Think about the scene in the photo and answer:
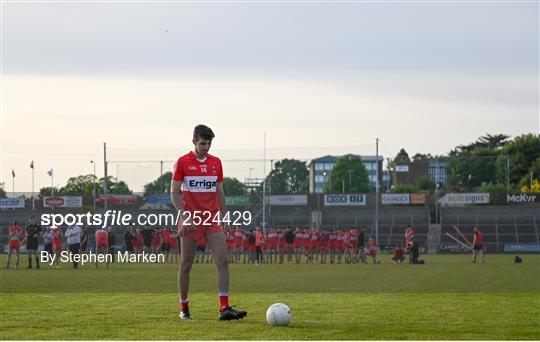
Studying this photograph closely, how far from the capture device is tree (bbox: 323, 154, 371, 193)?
14562cm

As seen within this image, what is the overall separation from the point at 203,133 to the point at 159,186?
55.0 m

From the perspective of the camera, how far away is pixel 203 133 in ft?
39.1

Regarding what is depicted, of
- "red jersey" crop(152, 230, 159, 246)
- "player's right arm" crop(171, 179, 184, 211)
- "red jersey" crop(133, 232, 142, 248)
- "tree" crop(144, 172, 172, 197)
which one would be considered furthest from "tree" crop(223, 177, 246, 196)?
"player's right arm" crop(171, 179, 184, 211)

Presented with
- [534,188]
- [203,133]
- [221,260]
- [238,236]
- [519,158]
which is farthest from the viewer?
[519,158]

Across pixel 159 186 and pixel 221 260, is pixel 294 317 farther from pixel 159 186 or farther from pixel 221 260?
pixel 159 186

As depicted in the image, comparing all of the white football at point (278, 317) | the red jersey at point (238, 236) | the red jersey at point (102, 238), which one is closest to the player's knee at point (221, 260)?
the white football at point (278, 317)

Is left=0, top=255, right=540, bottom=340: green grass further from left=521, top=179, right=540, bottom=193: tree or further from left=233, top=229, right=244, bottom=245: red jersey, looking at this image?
left=521, top=179, right=540, bottom=193: tree

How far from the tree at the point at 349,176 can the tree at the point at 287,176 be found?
131 ft

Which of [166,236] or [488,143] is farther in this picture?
[488,143]

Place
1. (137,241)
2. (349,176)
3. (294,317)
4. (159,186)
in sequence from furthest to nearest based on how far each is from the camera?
1. (349,176)
2. (159,186)
3. (137,241)
4. (294,317)

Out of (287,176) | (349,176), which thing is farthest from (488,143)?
(287,176)

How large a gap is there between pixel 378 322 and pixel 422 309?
212 centimetres

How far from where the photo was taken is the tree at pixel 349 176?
146 meters

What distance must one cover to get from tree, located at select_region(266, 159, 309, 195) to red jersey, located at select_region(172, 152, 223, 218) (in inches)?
1976
